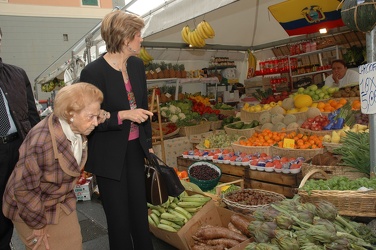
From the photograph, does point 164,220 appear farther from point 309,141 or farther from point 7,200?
point 309,141

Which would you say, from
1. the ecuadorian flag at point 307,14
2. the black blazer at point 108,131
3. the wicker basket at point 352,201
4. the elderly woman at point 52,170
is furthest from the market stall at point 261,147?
the elderly woman at point 52,170

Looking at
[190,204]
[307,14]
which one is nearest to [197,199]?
[190,204]

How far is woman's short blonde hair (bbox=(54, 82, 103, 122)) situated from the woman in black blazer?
0.29 meters

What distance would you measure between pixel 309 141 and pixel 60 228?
298 centimetres

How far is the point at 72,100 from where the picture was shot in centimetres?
190

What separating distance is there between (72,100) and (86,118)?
0.44 ft

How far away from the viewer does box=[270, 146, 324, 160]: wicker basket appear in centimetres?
375

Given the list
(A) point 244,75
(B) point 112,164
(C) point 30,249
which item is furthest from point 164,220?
(A) point 244,75

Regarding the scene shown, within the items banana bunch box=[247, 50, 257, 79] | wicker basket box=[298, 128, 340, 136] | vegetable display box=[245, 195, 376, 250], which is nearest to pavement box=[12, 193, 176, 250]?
vegetable display box=[245, 195, 376, 250]

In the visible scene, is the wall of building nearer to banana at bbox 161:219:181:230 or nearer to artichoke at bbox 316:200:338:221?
banana at bbox 161:219:181:230

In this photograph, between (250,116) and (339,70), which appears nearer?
(250,116)

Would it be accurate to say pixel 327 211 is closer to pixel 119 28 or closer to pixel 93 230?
pixel 119 28

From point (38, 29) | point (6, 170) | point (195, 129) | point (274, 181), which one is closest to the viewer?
point (6, 170)

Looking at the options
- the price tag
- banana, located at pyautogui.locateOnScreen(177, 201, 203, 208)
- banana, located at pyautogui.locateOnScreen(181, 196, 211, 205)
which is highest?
the price tag
